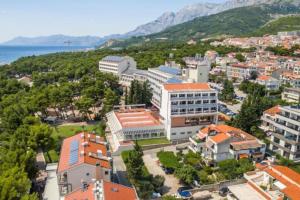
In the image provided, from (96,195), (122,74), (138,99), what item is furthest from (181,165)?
(122,74)

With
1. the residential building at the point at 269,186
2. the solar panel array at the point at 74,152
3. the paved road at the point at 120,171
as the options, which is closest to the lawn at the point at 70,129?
the paved road at the point at 120,171

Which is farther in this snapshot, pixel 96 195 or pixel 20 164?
pixel 20 164

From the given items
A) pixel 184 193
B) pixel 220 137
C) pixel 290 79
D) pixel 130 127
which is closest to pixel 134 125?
pixel 130 127

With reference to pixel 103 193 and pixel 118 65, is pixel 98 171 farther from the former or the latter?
pixel 118 65

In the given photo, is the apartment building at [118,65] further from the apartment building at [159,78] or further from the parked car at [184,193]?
the parked car at [184,193]

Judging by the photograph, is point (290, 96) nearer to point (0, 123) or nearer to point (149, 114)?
point (149, 114)

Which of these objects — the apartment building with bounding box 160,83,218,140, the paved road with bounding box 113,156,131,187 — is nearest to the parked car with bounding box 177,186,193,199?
the paved road with bounding box 113,156,131,187
